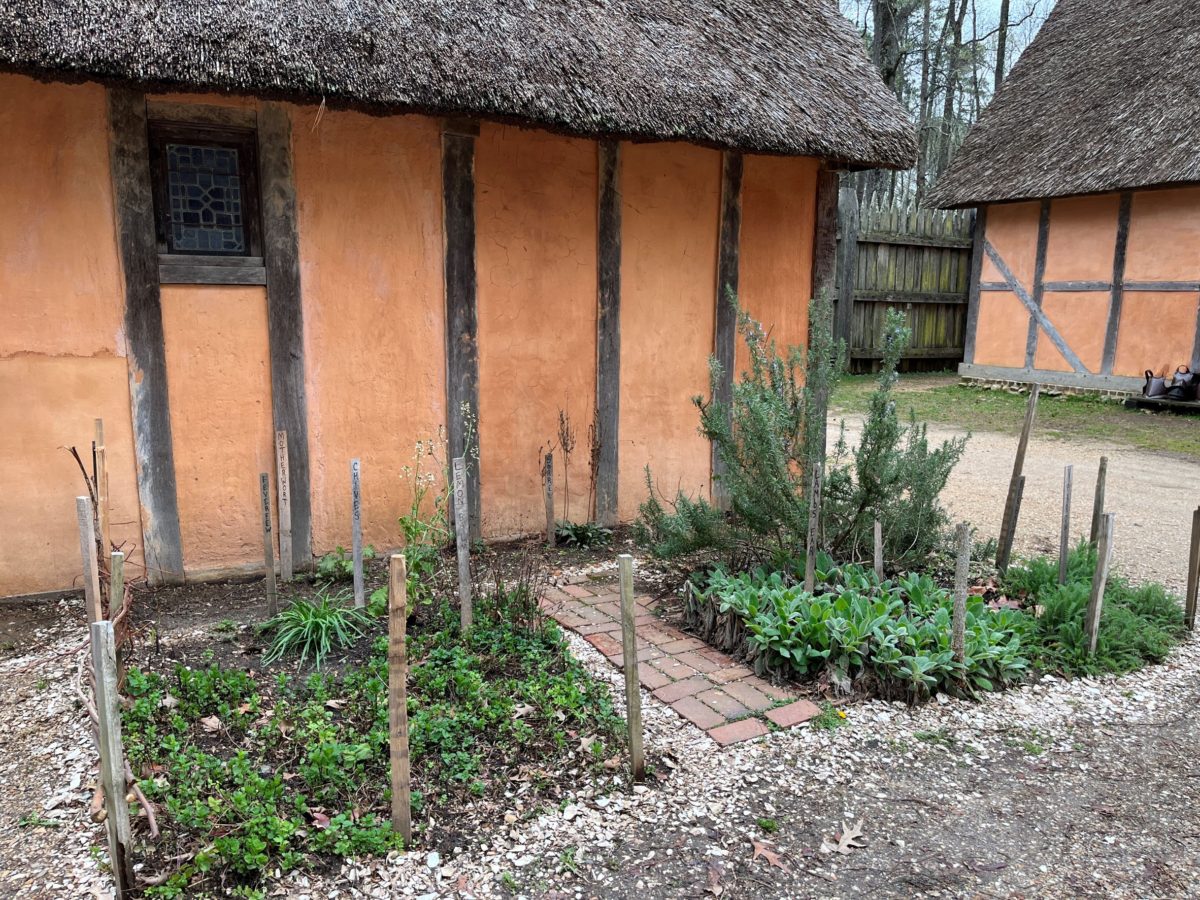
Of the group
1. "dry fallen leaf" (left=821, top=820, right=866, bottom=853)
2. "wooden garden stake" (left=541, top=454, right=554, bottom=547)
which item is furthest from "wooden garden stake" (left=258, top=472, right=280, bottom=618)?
"dry fallen leaf" (left=821, top=820, right=866, bottom=853)

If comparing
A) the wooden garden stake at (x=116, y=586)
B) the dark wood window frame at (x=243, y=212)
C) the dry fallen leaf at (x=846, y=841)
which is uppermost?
the dark wood window frame at (x=243, y=212)

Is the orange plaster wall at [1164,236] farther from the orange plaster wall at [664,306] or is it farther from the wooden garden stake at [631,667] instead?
the wooden garden stake at [631,667]

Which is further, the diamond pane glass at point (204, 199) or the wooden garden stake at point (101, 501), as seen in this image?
the diamond pane glass at point (204, 199)

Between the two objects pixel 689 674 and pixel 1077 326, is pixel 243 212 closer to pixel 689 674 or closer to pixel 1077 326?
pixel 689 674

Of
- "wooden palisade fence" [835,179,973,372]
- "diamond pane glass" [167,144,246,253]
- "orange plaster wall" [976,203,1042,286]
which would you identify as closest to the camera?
"diamond pane glass" [167,144,246,253]

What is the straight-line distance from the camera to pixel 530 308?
208 inches

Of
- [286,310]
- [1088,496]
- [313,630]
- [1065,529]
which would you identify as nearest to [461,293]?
[286,310]

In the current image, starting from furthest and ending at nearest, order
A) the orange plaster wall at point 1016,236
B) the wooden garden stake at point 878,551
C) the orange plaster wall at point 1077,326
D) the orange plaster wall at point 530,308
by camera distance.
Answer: the orange plaster wall at point 1016,236, the orange plaster wall at point 1077,326, the orange plaster wall at point 530,308, the wooden garden stake at point 878,551

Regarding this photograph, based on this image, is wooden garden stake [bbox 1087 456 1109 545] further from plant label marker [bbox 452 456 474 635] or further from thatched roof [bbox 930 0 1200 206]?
thatched roof [bbox 930 0 1200 206]

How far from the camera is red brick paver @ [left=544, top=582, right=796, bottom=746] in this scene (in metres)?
3.26

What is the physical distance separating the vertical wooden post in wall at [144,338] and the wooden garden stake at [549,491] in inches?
82.6

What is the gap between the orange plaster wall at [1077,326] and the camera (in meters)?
12.0

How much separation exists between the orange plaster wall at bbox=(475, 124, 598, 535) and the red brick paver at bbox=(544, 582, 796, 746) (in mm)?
1117

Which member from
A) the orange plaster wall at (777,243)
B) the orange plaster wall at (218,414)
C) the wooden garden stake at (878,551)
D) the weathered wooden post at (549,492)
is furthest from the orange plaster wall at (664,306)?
the orange plaster wall at (218,414)
